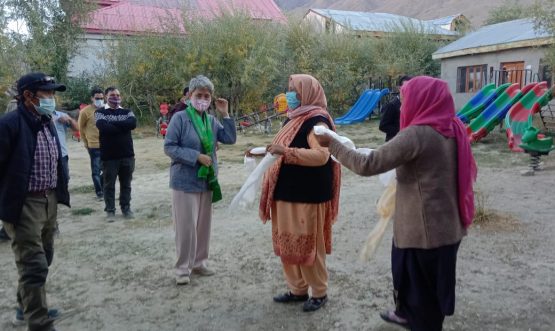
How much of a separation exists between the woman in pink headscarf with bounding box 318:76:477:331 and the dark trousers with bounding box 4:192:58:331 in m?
1.99

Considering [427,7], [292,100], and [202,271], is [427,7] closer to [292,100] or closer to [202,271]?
[202,271]

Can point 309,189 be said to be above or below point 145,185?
above

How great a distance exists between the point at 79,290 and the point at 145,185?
446cm

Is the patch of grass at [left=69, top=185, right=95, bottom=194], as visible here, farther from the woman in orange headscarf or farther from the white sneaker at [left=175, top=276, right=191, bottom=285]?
the woman in orange headscarf

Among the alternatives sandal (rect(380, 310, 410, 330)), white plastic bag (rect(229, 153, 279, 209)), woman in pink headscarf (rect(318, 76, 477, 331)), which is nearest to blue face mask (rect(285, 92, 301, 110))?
white plastic bag (rect(229, 153, 279, 209))

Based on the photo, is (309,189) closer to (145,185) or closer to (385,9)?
(145,185)

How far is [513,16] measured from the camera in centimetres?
3356

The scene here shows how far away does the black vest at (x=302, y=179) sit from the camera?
124 inches

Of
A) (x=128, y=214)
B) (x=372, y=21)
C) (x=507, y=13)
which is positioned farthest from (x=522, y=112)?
(x=507, y=13)

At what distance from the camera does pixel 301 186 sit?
3.16 metres

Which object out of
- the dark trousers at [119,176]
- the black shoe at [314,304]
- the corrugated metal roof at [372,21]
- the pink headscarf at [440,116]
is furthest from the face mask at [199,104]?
the corrugated metal roof at [372,21]

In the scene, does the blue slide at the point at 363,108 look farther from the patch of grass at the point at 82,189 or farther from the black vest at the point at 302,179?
the black vest at the point at 302,179

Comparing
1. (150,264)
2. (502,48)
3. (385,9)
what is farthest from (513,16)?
(385,9)

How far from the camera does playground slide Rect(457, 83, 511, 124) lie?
1257cm
